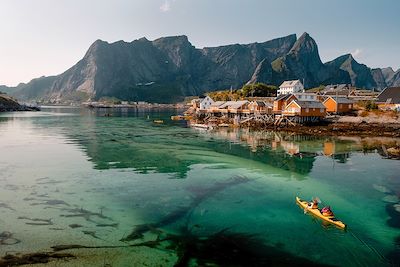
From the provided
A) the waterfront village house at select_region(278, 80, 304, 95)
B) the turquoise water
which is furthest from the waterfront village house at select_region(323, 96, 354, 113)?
the waterfront village house at select_region(278, 80, 304, 95)

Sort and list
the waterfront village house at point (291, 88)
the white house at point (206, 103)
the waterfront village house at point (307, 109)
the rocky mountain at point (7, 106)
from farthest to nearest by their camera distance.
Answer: the rocky mountain at point (7, 106) < the waterfront village house at point (291, 88) < the white house at point (206, 103) < the waterfront village house at point (307, 109)

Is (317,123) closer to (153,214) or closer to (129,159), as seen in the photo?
(129,159)

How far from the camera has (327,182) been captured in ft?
103

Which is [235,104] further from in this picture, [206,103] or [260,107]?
[206,103]

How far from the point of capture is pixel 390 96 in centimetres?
8806

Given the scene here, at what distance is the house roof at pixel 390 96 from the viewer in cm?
8525

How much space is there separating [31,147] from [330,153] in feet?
150

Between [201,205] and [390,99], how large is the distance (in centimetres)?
8198

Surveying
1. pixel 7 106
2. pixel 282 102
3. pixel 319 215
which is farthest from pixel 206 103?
pixel 7 106

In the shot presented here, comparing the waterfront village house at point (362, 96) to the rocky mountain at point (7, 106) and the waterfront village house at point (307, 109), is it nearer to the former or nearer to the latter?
the waterfront village house at point (307, 109)

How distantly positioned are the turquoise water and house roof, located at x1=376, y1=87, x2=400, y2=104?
1881 inches

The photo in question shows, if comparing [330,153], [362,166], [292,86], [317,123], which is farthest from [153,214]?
[292,86]

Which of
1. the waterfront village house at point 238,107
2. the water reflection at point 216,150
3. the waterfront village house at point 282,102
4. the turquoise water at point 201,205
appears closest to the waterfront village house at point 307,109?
the waterfront village house at point 282,102

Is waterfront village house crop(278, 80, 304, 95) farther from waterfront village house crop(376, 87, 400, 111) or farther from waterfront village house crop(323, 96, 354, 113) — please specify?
waterfront village house crop(323, 96, 354, 113)
